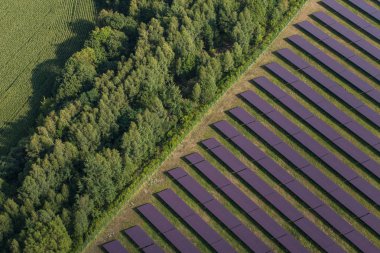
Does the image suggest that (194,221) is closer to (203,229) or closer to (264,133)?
(203,229)

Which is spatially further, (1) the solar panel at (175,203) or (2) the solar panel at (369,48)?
(2) the solar panel at (369,48)

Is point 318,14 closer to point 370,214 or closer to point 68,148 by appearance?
point 370,214

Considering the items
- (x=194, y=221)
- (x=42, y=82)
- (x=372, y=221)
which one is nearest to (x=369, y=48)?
(x=372, y=221)

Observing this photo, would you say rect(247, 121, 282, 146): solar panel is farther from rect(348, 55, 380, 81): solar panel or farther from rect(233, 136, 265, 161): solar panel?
rect(348, 55, 380, 81): solar panel

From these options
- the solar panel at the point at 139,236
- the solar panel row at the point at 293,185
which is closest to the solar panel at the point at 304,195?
the solar panel row at the point at 293,185

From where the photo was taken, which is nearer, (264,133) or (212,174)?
(212,174)

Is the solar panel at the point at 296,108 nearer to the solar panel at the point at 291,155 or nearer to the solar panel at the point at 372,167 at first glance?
the solar panel at the point at 291,155

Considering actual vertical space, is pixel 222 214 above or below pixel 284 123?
below
